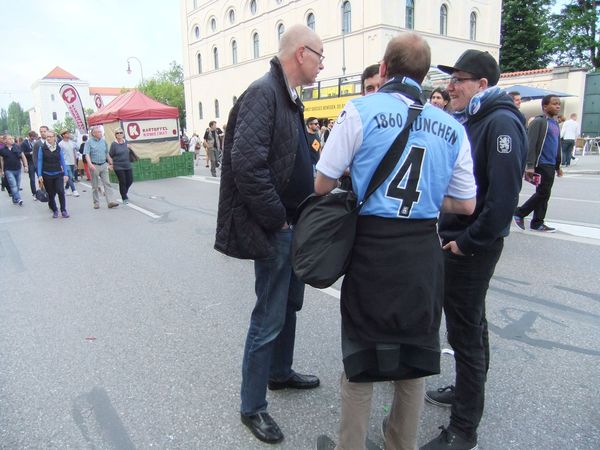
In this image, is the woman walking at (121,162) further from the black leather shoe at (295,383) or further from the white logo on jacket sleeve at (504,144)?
the white logo on jacket sleeve at (504,144)

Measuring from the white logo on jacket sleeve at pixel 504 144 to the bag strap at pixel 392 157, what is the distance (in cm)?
57

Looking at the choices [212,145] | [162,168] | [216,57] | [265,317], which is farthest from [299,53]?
[216,57]

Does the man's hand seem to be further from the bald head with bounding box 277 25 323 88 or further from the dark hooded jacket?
the bald head with bounding box 277 25 323 88

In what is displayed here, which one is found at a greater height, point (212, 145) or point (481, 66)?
point (481, 66)

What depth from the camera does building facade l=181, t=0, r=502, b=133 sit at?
31797mm

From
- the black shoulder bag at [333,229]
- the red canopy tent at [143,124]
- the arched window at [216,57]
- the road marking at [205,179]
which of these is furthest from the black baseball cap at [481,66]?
the arched window at [216,57]

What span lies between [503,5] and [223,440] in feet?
148

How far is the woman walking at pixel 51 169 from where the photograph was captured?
9547 millimetres

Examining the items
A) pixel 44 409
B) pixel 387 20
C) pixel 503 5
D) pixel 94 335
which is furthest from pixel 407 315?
pixel 503 5

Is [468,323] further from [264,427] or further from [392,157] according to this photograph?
[264,427]

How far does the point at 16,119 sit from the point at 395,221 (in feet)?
541

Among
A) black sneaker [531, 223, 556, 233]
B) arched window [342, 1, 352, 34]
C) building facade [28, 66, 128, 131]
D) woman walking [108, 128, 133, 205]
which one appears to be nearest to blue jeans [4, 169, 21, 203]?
woman walking [108, 128, 133, 205]

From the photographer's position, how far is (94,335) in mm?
3840

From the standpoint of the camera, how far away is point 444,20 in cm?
3494
